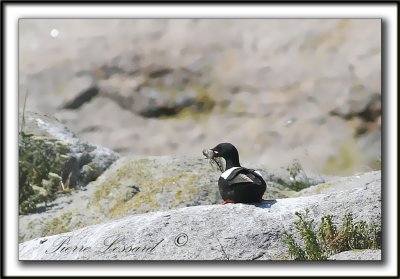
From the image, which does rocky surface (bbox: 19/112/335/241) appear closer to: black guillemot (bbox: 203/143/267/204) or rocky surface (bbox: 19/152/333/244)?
rocky surface (bbox: 19/152/333/244)

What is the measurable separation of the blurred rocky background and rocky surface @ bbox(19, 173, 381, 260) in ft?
2.41

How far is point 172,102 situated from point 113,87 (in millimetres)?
638

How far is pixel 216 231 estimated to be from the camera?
722 centimetres

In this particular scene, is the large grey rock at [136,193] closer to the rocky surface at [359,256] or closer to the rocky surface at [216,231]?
the rocky surface at [216,231]

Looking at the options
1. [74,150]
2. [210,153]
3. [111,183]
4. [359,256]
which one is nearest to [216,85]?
[210,153]

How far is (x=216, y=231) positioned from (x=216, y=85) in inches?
68.7

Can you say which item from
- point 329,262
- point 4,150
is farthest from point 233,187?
point 4,150

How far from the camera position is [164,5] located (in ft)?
26.2

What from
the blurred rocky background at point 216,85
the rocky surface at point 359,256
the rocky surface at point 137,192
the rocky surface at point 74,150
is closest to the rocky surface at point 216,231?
the rocky surface at point 359,256

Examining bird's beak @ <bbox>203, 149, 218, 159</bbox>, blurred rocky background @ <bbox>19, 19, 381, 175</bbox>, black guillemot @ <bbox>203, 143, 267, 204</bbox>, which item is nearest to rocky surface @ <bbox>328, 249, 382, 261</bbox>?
black guillemot @ <bbox>203, 143, 267, 204</bbox>

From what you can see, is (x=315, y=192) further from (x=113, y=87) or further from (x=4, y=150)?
(x=4, y=150)

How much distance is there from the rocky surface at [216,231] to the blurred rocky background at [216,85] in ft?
2.41

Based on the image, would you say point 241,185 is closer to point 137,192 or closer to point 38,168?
point 137,192

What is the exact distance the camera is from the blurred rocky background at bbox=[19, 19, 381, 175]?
800 cm
